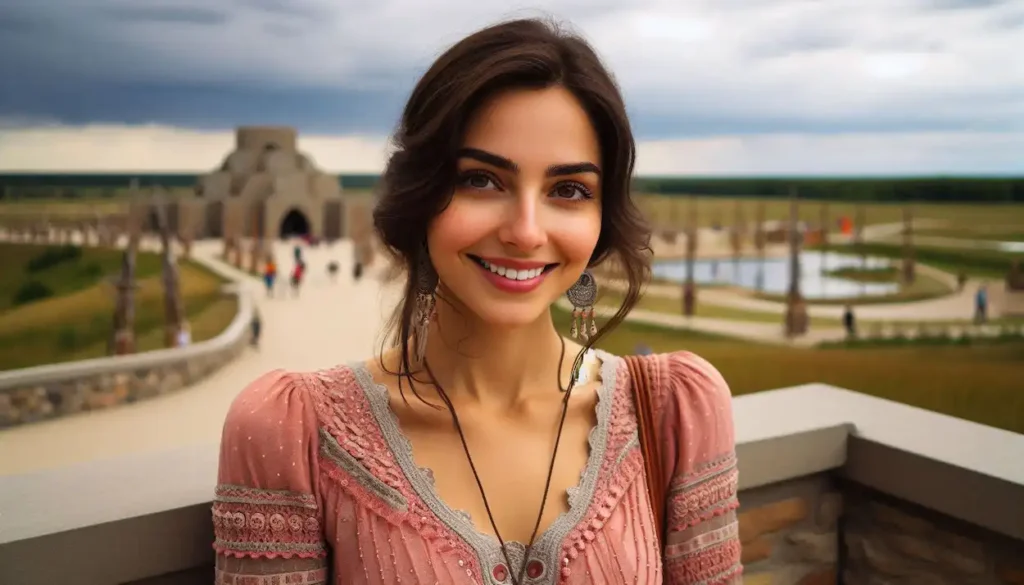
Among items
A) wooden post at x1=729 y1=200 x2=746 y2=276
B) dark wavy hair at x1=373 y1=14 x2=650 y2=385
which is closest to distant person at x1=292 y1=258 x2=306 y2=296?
wooden post at x1=729 y1=200 x2=746 y2=276

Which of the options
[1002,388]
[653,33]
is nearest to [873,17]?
[653,33]

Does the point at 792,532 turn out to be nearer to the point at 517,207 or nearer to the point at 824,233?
the point at 517,207

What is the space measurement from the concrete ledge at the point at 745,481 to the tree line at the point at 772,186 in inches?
136

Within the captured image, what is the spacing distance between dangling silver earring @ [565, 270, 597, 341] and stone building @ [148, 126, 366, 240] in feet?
21.7

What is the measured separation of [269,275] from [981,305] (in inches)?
231

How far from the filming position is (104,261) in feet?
20.9

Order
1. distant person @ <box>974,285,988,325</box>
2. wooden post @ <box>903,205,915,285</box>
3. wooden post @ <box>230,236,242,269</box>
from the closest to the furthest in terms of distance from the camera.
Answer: distant person @ <box>974,285,988,325</box>
wooden post @ <box>903,205,915,285</box>
wooden post @ <box>230,236,242,269</box>

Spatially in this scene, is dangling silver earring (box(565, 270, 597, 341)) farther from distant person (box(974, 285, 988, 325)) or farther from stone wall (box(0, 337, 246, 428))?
distant person (box(974, 285, 988, 325))

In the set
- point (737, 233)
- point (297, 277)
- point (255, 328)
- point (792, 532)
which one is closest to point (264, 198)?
point (297, 277)

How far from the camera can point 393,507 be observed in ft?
3.29

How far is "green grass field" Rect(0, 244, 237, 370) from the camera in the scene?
215 inches

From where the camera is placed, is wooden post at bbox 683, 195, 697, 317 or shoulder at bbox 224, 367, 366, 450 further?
wooden post at bbox 683, 195, 697, 317

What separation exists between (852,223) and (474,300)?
22.5ft

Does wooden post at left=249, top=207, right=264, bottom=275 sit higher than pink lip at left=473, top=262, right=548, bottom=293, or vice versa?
pink lip at left=473, top=262, right=548, bottom=293
